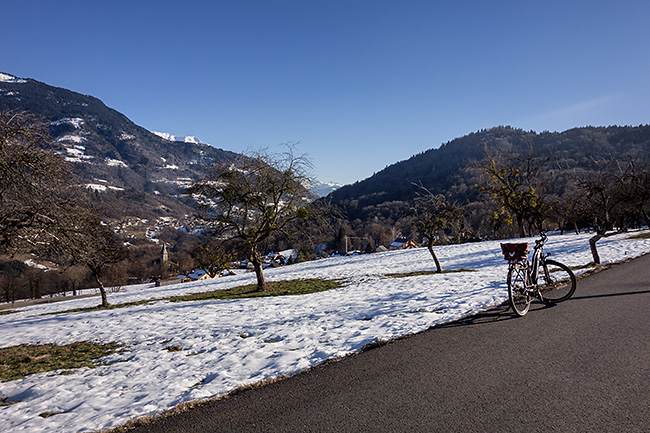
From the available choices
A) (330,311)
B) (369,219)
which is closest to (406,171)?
(369,219)

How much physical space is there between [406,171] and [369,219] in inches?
2863

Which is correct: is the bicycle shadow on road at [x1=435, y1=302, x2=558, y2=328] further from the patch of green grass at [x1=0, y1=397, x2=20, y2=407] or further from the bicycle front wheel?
the patch of green grass at [x1=0, y1=397, x2=20, y2=407]

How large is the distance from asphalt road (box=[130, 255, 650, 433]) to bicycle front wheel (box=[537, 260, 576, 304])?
5.14 ft

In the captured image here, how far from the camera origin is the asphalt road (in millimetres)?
3084

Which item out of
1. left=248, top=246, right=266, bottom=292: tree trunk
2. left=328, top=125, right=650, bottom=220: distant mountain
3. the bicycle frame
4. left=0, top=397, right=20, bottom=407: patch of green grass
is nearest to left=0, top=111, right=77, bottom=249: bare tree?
left=0, top=397, right=20, bottom=407: patch of green grass

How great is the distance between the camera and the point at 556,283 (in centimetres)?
845

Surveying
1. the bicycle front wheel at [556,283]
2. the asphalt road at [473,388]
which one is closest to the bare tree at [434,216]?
the bicycle front wheel at [556,283]

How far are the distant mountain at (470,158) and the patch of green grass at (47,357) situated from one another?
251 feet

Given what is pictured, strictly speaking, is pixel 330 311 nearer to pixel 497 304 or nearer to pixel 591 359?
pixel 497 304

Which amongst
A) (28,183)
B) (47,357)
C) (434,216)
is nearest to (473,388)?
(28,183)

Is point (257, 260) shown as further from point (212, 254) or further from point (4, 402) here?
point (4, 402)

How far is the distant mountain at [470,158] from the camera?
10838 centimetres

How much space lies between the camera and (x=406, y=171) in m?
186

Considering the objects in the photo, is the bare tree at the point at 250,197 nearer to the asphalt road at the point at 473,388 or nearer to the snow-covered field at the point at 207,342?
the snow-covered field at the point at 207,342
